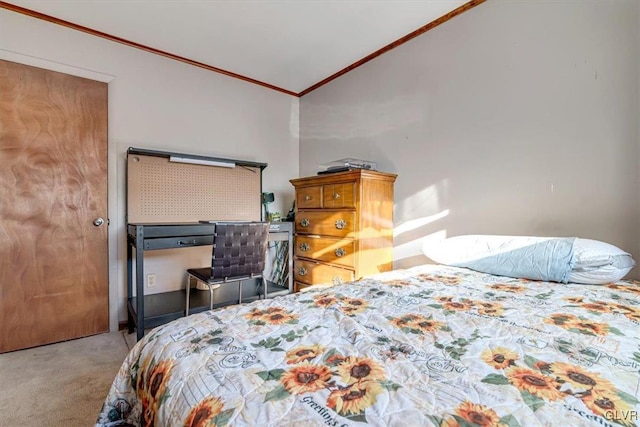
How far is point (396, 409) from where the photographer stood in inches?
19.9

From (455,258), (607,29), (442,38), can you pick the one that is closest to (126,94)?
(442,38)

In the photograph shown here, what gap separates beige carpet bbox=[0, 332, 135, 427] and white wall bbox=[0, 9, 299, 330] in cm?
40

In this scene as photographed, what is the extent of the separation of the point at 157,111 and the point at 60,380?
2138mm

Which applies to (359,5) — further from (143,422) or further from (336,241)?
(143,422)

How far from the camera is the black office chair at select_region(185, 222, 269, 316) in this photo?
2172 mm

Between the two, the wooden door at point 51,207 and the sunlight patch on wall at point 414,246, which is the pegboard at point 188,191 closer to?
the wooden door at point 51,207

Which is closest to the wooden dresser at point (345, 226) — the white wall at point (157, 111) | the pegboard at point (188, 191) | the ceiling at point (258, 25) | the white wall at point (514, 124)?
the white wall at point (514, 124)

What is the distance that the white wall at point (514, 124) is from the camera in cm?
151

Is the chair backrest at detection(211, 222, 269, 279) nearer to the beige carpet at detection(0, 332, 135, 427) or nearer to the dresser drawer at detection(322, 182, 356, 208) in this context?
the dresser drawer at detection(322, 182, 356, 208)

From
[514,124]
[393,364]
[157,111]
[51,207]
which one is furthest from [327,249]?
[51,207]

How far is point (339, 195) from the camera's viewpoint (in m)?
2.36

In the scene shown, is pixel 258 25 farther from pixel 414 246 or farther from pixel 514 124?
pixel 414 246

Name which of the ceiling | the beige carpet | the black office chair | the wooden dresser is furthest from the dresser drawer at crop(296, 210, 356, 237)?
the beige carpet

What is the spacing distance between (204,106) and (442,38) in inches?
87.2
